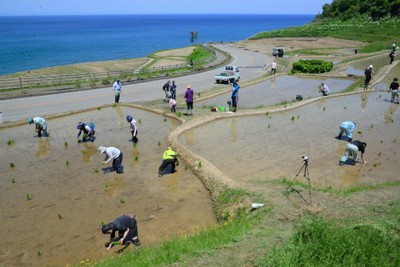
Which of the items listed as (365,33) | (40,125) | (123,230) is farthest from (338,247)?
(365,33)

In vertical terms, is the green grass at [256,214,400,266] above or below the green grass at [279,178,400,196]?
above

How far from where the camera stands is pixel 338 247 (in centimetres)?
752

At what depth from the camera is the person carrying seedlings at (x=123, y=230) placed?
8836mm

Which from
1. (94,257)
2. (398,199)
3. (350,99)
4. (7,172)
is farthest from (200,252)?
(350,99)

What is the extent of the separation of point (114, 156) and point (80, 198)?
216 cm

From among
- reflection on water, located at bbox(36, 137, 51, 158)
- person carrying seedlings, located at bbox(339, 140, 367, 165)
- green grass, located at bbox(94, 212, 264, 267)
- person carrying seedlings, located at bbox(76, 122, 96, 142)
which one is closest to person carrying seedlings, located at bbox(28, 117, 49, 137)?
reflection on water, located at bbox(36, 137, 51, 158)

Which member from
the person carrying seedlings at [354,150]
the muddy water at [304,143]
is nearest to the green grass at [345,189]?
the muddy water at [304,143]

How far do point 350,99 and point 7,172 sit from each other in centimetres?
2241

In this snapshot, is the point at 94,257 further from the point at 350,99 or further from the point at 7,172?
the point at 350,99

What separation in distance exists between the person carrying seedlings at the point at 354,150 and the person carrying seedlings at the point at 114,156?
8.81m

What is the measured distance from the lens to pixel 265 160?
48.7 ft

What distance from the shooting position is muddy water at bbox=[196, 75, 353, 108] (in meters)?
26.3

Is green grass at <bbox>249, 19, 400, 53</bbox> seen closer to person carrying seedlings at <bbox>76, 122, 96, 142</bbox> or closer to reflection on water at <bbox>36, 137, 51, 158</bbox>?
person carrying seedlings at <bbox>76, 122, 96, 142</bbox>

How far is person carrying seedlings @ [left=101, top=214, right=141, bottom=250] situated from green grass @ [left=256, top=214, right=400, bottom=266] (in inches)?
140
